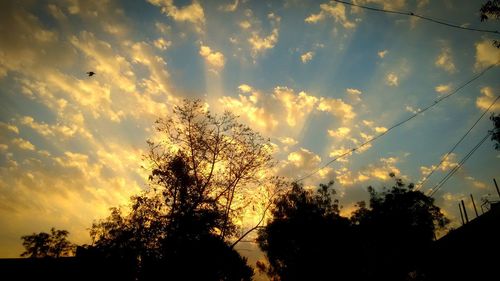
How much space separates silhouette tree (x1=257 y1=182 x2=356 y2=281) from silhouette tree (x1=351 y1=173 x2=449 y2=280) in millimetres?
3614

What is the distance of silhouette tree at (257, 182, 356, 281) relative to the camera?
133ft

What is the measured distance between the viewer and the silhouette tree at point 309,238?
40.5 meters

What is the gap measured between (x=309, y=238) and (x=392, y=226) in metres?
14.8

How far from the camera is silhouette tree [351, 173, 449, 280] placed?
41.9 meters

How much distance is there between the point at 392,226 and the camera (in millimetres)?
46094

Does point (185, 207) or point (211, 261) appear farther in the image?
point (211, 261)

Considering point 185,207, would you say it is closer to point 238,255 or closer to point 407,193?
point 238,255

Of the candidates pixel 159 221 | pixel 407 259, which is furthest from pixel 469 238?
pixel 159 221

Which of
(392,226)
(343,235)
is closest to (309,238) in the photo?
(343,235)

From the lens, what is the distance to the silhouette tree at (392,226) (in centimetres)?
4191

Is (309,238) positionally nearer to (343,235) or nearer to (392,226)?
(343,235)

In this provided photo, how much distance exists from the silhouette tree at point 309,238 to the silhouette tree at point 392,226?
361 centimetres

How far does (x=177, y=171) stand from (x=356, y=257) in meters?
29.3

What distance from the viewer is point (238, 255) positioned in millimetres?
54594
